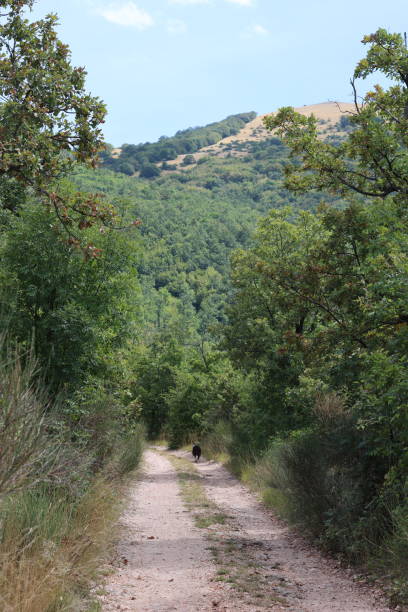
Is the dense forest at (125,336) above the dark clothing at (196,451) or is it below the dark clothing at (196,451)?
above

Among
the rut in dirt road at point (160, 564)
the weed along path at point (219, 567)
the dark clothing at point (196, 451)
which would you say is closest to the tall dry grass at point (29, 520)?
the rut in dirt road at point (160, 564)

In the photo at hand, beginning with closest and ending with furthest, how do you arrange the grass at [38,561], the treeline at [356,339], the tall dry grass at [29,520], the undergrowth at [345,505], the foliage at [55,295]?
the tall dry grass at [29,520] → the grass at [38,561] → the undergrowth at [345,505] → the treeline at [356,339] → the foliage at [55,295]

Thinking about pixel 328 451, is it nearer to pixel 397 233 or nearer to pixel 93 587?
pixel 397 233

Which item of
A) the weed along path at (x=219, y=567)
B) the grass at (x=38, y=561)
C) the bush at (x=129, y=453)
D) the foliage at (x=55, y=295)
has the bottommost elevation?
the bush at (x=129, y=453)

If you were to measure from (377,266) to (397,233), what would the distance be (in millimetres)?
625

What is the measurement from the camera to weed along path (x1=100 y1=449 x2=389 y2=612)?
768cm

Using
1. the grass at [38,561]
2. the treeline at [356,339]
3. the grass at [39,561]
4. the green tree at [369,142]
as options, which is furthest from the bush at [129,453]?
the grass at [38,561]

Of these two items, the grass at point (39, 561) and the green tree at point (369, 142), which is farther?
the green tree at point (369, 142)

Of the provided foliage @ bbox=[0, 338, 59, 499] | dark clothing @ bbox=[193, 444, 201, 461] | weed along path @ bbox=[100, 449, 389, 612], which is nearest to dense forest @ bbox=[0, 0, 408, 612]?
foliage @ bbox=[0, 338, 59, 499]

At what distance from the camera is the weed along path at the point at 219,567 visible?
7.68m

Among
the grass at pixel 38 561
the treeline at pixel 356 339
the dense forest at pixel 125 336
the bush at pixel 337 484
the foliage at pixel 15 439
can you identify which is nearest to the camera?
the foliage at pixel 15 439

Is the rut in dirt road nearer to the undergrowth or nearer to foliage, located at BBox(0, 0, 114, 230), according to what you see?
the undergrowth

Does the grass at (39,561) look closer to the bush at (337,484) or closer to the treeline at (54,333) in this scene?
the treeline at (54,333)

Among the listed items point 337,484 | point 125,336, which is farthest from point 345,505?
point 125,336
